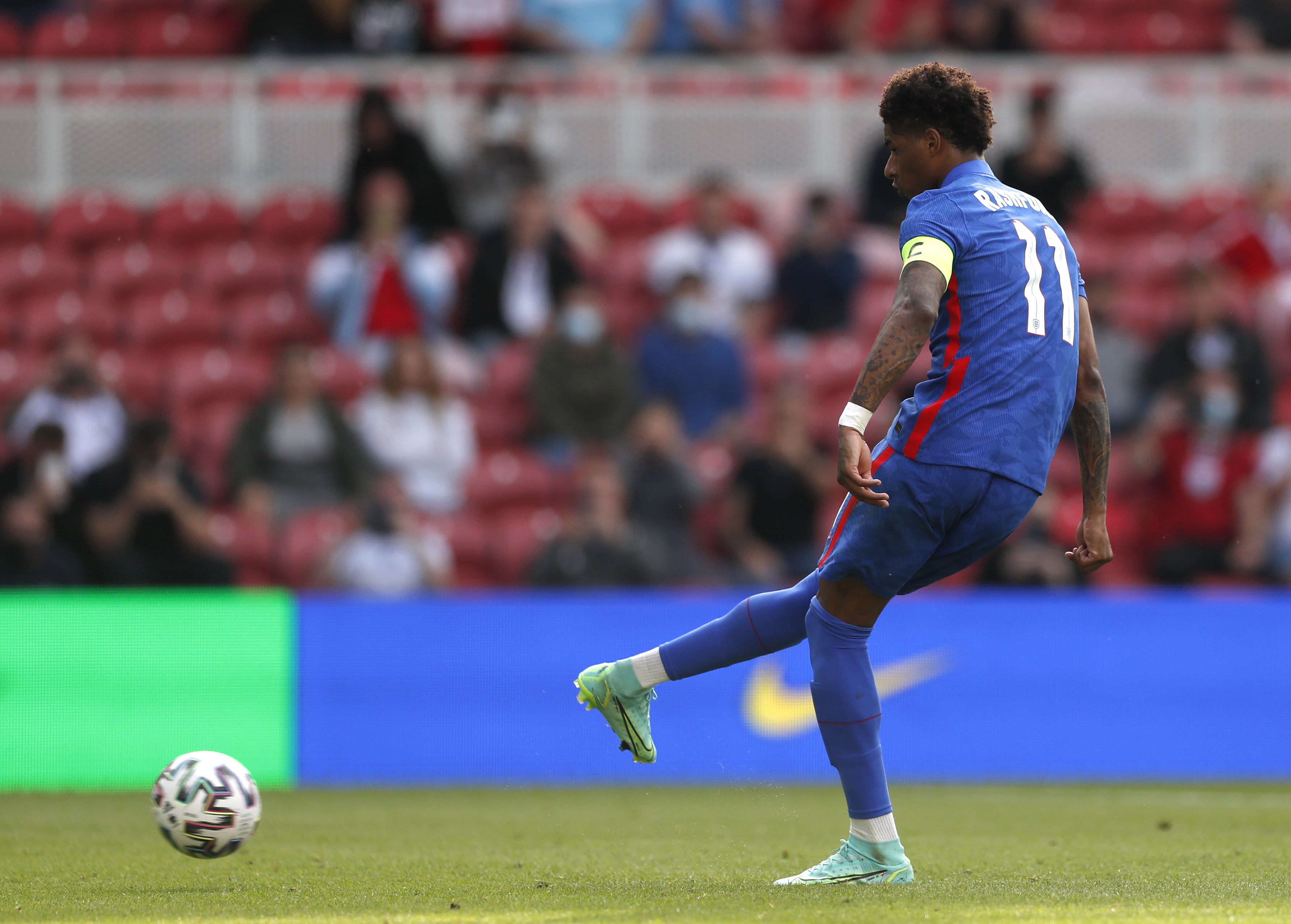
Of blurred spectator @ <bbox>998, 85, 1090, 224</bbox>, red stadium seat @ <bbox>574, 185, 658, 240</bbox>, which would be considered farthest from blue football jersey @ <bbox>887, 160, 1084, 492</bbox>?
red stadium seat @ <bbox>574, 185, 658, 240</bbox>

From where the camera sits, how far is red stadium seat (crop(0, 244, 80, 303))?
13.1 metres

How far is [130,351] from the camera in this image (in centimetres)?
1268

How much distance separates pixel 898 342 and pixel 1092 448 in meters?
0.90

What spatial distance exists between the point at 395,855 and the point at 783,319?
7.41m

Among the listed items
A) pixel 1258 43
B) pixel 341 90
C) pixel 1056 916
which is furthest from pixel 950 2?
pixel 1056 916

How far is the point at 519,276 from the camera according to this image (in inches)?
493

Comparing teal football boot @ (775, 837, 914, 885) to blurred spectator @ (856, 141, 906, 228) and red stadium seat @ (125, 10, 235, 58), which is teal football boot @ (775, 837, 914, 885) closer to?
blurred spectator @ (856, 141, 906, 228)

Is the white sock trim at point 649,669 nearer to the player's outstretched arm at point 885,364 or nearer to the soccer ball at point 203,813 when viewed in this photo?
the player's outstretched arm at point 885,364

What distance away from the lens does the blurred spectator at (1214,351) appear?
11.7 meters

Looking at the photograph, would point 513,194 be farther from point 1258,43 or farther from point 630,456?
point 1258,43

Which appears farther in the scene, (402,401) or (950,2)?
(950,2)

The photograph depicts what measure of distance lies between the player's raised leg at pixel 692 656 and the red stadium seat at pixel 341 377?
6.76 m

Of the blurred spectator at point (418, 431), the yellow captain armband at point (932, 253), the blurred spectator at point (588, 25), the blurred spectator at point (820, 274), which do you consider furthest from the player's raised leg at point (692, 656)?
the blurred spectator at point (588, 25)

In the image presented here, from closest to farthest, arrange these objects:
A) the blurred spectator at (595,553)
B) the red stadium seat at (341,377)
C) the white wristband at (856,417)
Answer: the white wristband at (856,417) → the blurred spectator at (595,553) → the red stadium seat at (341,377)
